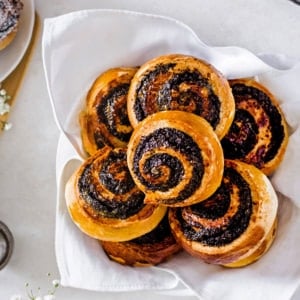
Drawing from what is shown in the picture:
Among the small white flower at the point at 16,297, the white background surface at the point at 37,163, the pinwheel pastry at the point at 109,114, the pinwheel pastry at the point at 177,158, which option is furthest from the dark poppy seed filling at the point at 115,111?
the small white flower at the point at 16,297

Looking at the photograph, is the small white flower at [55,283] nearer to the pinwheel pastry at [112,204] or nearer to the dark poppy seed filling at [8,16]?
the pinwheel pastry at [112,204]

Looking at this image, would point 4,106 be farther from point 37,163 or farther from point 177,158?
point 177,158

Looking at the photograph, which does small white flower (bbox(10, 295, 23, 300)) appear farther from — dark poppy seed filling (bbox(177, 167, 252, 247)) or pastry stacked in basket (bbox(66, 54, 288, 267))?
dark poppy seed filling (bbox(177, 167, 252, 247))

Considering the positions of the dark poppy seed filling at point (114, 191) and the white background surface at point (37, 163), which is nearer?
the dark poppy seed filling at point (114, 191)

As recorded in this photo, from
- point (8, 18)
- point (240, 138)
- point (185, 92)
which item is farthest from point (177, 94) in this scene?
point (8, 18)

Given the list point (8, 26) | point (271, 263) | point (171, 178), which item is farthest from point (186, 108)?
point (8, 26)

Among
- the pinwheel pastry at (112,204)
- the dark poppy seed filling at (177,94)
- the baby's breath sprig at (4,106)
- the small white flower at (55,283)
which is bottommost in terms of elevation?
the small white flower at (55,283)

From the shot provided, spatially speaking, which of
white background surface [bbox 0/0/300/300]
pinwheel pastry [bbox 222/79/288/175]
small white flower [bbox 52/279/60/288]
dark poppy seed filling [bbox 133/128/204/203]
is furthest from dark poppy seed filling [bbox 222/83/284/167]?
small white flower [bbox 52/279/60/288]

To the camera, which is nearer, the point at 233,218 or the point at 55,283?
the point at 233,218
